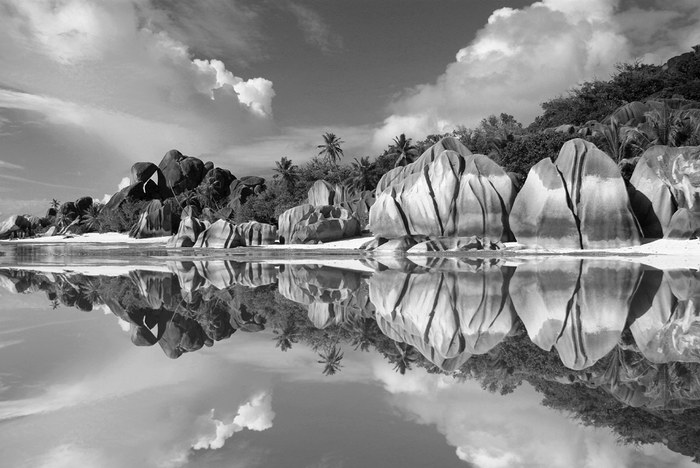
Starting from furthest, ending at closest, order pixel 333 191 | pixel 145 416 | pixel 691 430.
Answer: pixel 333 191
pixel 145 416
pixel 691 430

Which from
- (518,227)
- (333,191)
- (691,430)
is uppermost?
(333,191)

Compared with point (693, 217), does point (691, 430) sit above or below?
below

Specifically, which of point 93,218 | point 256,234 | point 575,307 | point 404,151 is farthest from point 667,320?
point 93,218

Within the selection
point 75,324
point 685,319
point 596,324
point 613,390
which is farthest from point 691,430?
point 75,324

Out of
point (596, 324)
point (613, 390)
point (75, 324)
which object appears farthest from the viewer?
point (75, 324)

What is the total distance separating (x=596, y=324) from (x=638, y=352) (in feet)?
3.73

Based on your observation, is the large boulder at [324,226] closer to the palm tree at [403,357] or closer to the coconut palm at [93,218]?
the palm tree at [403,357]

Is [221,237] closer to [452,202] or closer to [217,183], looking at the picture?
[452,202]

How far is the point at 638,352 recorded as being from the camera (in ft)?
16.5

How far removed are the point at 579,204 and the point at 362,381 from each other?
17531mm

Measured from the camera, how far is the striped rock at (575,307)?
527 cm

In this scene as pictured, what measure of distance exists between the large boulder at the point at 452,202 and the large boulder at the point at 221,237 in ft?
31.1

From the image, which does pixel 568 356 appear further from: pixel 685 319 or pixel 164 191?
pixel 164 191

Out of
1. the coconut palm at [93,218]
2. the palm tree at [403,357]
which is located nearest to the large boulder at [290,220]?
the palm tree at [403,357]
